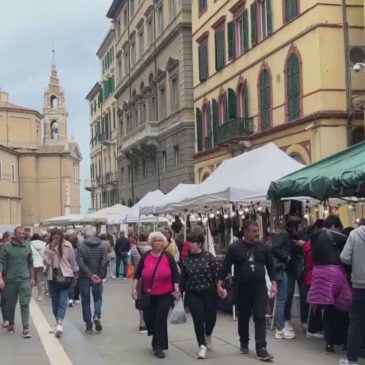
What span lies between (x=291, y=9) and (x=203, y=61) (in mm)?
10127

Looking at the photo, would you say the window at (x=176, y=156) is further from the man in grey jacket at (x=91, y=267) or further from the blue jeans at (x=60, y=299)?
the blue jeans at (x=60, y=299)

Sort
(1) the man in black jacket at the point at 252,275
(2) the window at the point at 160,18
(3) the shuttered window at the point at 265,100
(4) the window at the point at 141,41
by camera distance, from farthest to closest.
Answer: (4) the window at the point at 141,41 < (2) the window at the point at 160,18 < (3) the shuttered window at the point at 265,100 < (1) the man in black jacket at the point at 252,275

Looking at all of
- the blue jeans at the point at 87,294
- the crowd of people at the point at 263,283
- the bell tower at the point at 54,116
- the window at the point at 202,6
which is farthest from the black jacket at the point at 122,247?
the bell tower at the point at 54,116

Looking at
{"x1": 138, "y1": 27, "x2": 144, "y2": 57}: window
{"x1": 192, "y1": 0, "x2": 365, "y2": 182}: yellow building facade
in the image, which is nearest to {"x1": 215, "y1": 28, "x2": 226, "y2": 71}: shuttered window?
{"x1": 192, "y1": 0, "x2": 365, "y2": 182}: yellow building facade

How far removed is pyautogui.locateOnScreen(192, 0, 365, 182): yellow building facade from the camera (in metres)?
22.8

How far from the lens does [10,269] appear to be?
11.3 m

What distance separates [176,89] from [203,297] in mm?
30131

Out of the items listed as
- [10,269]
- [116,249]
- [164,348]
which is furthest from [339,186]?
[116,249]

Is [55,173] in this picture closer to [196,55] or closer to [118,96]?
[118,96]

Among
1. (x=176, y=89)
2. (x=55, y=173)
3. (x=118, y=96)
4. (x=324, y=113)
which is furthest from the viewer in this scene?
(x=55, y=173)

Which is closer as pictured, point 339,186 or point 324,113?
point 339,186

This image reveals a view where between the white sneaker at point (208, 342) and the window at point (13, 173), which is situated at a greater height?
the window at point (13, 173)

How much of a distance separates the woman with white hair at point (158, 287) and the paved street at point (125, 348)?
348 millimetres

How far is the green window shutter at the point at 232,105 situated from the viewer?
29877mm
